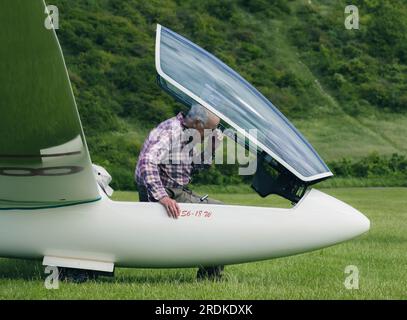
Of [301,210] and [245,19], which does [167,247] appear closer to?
[301,210]

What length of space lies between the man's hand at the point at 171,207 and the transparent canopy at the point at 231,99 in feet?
2.37

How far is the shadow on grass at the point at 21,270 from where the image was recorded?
23.9 feet

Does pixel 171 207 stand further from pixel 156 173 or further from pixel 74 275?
pixel 74 275

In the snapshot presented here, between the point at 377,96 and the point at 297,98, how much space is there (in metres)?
3.32

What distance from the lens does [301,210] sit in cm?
676

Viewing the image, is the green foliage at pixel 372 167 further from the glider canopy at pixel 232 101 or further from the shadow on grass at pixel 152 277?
the glider canopy at pixel 232 101

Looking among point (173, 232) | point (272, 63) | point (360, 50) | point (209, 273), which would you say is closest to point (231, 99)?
point (173, 232)

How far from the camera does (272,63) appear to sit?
36.6 meters

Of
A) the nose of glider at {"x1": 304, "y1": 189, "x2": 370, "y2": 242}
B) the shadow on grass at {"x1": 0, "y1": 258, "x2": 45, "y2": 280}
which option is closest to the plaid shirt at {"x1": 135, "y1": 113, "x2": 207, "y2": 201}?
the nose of glider at {"x1": 304, "y1": 189, "x2": 370, "y2": 242}

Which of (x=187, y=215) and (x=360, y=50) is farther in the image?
(x=360, y=50)

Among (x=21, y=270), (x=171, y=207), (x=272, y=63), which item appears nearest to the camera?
(x=171, y=207)

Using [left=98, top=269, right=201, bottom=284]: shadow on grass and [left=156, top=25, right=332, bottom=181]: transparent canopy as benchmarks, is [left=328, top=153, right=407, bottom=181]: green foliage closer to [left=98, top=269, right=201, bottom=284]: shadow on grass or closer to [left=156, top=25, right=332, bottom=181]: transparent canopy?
[left=98, top=269, right=201, bottom=284]: shadow on grass

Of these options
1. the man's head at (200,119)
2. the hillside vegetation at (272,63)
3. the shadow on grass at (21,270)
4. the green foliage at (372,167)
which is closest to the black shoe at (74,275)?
the shadow on grass at (21,270)

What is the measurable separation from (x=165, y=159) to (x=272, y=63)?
30.2 meters
